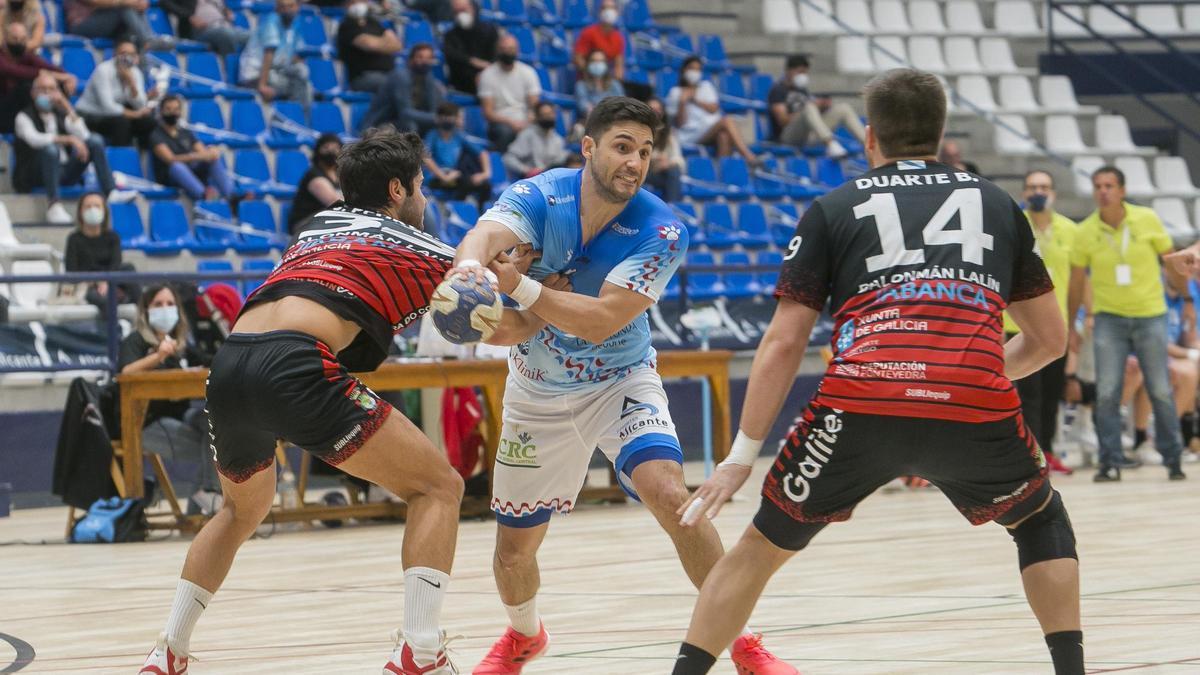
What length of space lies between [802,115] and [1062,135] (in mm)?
3878

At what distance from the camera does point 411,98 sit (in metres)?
18.1

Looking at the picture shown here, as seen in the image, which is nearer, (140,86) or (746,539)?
(746,539)

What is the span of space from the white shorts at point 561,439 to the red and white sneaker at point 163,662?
1126 millimetres

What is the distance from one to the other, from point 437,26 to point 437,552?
49.6 ft

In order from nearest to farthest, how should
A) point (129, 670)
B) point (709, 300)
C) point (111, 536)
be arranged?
point (129, 670)
point (111, 536)
point (709, 300)

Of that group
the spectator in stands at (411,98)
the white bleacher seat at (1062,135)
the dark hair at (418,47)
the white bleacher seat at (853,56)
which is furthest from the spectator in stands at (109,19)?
the white bleacher seat at (1062,135)

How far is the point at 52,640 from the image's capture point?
7.13 meters

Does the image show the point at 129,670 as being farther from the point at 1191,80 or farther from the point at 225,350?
the point at 1191,80

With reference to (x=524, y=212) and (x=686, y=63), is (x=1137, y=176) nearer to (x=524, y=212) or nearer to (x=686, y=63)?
(x=686, y=63)

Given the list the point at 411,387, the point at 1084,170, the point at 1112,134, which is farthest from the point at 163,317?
the point at 1112,134

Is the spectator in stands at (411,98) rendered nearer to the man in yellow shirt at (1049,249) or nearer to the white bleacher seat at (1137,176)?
the man in yellow shirt at (1049,249)

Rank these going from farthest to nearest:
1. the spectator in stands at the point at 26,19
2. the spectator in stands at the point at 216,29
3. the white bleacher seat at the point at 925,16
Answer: the white bleacher seat at the point at 925,16
the spectator in stands at the point at 216,29
the spectator in stands at the point at 26,19

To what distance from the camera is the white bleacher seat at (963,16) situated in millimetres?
25016

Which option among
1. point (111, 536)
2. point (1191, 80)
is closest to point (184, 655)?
point (111, 536)
